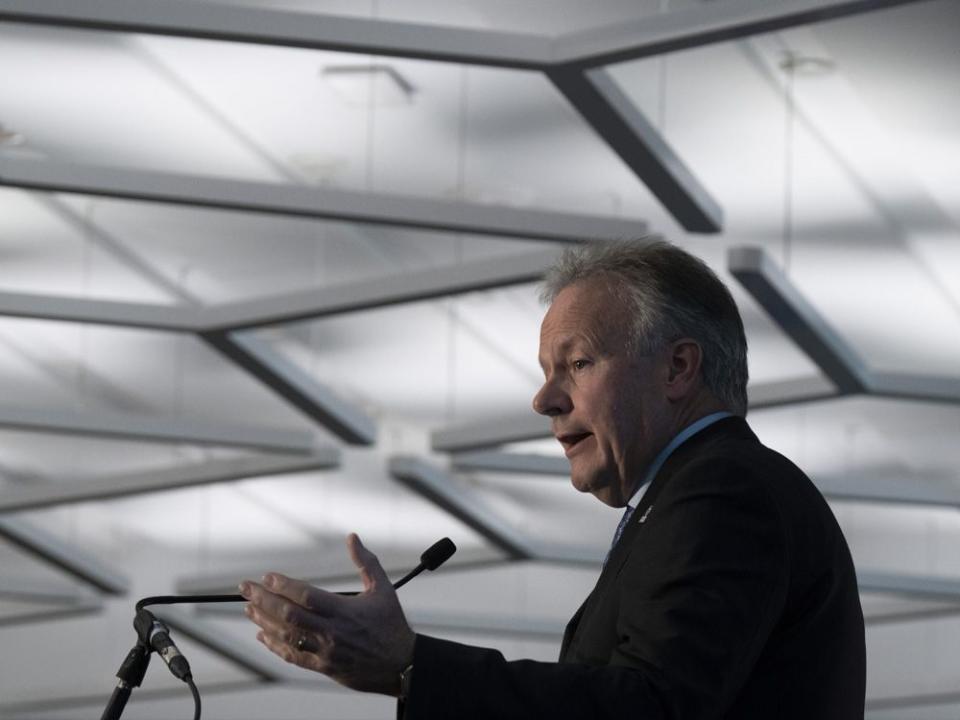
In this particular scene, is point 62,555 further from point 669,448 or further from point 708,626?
point 708,626

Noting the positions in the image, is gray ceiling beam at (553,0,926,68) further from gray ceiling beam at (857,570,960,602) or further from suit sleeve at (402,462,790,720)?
gray ceiling beam at (857,570,960,602)

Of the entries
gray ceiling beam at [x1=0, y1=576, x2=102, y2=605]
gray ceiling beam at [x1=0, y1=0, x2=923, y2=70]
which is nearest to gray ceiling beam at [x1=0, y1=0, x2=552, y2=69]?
gray ceiling beam at [x1=0, y1=0, x2=923, y2=70]

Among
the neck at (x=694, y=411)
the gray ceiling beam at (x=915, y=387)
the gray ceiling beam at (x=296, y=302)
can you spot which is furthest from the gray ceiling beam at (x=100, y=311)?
the neck at (x=694, y=411)

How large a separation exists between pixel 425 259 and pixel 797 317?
4558 mm

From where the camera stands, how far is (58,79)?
10875 millimetres

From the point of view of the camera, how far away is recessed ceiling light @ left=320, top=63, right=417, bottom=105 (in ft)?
33.3

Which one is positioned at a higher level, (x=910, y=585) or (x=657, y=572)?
(x=657, y=572)

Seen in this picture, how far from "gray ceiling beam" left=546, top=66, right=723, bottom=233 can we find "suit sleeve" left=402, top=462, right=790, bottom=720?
479 cm

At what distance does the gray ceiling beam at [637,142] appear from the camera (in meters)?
7.09

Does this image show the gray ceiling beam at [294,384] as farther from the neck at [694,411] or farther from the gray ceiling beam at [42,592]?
the neck at [694,411]

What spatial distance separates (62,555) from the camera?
14469 mm

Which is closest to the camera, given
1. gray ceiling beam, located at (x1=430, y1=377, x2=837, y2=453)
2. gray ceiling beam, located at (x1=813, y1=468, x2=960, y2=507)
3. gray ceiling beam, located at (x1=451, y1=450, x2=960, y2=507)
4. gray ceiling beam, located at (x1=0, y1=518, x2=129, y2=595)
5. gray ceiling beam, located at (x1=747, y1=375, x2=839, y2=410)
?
gray ceiling beam, located at (x1=747, y1=375, x2=839, y2=410)

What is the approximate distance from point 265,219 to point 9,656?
35.2 ft

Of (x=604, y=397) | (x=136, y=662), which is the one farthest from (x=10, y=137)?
(x=604, y=397)
